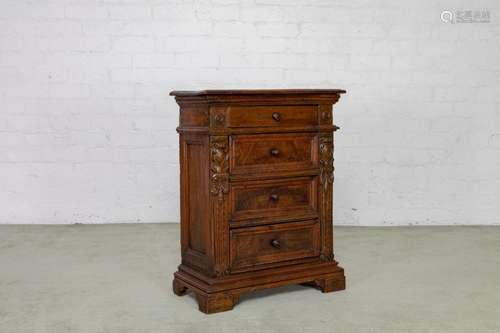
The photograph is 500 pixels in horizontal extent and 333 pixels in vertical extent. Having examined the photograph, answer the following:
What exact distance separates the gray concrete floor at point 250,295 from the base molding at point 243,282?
0.21ft

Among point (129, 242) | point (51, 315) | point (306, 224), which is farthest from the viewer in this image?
point (129, 242)

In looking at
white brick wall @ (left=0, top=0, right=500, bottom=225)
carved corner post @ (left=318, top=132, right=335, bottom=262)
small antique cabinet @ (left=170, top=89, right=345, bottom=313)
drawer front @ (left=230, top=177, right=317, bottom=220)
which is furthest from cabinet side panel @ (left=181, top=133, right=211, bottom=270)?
white brick wall @ (left=0, top=0, right=500, bottom=225)

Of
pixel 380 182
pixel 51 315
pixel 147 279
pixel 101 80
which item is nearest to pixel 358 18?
pixel 380 182

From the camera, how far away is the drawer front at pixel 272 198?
371cm

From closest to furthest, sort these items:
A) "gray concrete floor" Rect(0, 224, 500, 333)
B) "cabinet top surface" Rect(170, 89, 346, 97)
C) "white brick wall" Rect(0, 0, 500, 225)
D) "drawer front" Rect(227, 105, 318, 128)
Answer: "gray concrete floor" Rect(0, 224, 500, 333)
"cabinet top surface" Rect(170, 89, 346, 97)
"drawer front" Rect(227, 105, 318, 128)
"white brick wall" Rect(0, 0, 500, 225)

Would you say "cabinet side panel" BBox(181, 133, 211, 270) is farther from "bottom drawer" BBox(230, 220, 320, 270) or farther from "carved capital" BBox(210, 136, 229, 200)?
"bottom drawer" BBox(230, 220, 320, 270)

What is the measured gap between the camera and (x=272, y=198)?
3.79 meters

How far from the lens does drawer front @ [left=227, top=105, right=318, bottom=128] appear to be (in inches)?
143

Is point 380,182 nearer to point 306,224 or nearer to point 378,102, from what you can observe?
point 378,102

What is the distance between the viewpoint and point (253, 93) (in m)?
3.63

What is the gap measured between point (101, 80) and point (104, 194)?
99cm

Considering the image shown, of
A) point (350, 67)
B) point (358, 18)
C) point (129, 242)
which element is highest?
point (358, 18)

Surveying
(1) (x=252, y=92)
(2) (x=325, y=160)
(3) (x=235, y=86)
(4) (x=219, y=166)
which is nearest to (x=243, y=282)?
(4) (x=219, y=166)

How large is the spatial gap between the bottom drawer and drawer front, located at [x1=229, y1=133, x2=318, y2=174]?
326 millimetres
